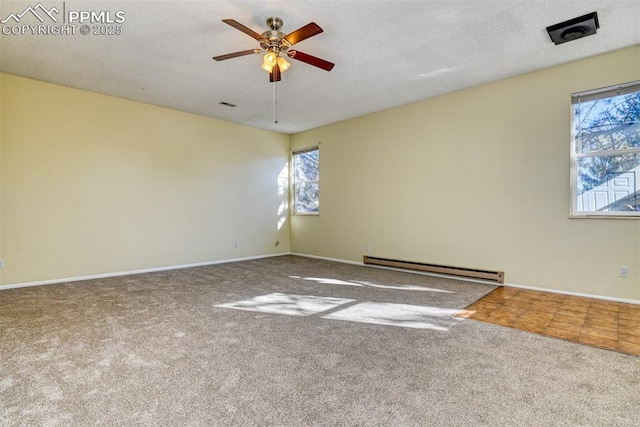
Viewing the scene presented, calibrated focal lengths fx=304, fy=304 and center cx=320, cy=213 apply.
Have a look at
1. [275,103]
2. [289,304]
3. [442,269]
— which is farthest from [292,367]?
[275,103]

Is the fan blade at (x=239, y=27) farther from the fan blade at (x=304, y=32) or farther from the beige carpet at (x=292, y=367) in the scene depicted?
the beige carpet at (x=292, y=367)

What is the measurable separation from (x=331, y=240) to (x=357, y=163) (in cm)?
167

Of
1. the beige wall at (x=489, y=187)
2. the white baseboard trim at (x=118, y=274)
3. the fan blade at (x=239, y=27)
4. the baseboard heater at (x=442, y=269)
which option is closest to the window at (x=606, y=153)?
the beige wall at (x=489, y=187)

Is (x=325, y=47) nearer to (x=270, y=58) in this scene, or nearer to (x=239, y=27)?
(x=270, y=58)

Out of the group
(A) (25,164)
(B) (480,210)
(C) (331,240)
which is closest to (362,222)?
(C) (331,240)

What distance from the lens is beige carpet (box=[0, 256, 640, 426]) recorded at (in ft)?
5.07

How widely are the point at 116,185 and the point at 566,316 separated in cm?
615

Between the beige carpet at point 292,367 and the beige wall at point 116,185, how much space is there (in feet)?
3.91

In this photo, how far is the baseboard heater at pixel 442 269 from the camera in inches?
167

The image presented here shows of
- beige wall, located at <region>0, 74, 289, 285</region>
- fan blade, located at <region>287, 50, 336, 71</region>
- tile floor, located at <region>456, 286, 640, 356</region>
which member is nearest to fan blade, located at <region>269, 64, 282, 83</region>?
fan blade, located at <region>287, 50, 336, 71</region>

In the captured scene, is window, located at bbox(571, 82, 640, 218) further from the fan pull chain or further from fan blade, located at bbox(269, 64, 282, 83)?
the fan pull chain

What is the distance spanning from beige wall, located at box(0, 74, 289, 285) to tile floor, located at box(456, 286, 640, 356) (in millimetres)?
4695

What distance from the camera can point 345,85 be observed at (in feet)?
14.3

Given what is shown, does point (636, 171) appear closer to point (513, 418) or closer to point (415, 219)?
point (415, 219)
